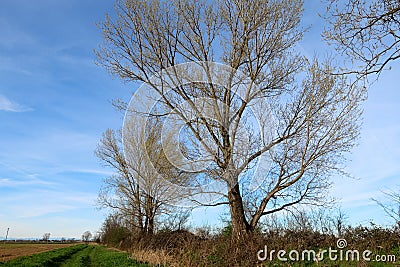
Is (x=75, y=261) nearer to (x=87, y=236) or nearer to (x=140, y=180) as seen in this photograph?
(x=140, y=180)

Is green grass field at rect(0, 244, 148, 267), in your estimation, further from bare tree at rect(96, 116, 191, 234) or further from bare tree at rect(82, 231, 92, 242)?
bare tree at rect(82, 231, 92, 242)

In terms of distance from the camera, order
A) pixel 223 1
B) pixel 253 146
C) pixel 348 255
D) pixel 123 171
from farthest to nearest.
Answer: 1. pixel 123 171
2. pixel 223 1
3. pixel 253 146
4. pixel 348 255

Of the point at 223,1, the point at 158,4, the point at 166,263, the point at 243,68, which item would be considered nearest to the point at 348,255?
the point at 166,263

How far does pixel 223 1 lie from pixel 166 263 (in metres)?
9.78

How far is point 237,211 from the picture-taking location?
11906mm

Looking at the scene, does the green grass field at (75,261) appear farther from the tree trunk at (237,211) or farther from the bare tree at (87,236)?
the bare tree at (87,236)

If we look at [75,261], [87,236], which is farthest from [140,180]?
[87,236]

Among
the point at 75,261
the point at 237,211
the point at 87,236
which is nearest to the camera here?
the point at 237,211

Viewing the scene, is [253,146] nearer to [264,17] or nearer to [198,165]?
[198,165]

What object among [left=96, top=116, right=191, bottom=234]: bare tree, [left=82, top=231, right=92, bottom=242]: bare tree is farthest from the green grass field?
[left=82, top=231, right=92, bottom=242]: bare tree

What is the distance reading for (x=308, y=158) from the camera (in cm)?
1194

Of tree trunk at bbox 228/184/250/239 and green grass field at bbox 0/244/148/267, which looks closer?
tree trunk at bbox 228/184/250/239

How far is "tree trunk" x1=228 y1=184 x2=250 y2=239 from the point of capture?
11781 mm

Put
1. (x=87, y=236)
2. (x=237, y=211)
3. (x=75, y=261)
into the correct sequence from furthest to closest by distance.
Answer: (x=87, y=236)
(x=75, y=261)
(x=237, y=211)
